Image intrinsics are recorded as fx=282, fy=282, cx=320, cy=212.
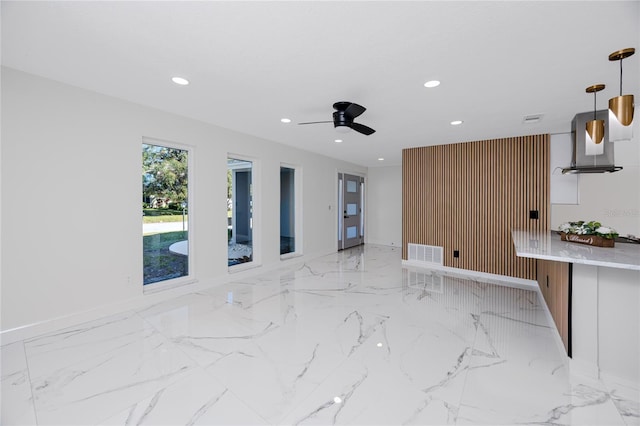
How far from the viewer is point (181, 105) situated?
11.5 feet

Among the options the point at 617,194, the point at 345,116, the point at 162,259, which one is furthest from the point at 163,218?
the point at 617,194

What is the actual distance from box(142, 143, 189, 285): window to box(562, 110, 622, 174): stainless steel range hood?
536 centimetres

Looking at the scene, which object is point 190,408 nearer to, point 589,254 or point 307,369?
point 307,369

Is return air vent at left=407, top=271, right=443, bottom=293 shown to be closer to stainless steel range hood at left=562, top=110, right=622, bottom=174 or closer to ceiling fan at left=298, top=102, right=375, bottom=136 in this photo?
stainless steel range hood at left=562, top=110, right=622, bottom=174

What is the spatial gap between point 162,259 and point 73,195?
139 centimetres

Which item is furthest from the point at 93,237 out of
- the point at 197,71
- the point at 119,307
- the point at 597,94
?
the point at 597,94

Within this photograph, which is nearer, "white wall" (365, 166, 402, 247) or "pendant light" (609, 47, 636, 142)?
"pendant light" (609, 47, 636, 142)

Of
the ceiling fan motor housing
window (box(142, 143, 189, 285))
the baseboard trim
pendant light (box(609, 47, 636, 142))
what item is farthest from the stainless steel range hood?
window (box(142, 143, 189, 285))

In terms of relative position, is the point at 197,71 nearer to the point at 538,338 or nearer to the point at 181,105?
the point at 181,105

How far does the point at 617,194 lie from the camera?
155 inches

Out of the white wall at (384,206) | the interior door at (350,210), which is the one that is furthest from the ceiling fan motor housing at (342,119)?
the white wall at (384,206)

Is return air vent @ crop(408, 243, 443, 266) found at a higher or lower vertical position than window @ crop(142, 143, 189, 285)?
lower

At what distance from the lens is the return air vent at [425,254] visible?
18.4 feet

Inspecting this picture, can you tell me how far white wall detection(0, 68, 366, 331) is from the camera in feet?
8.61
